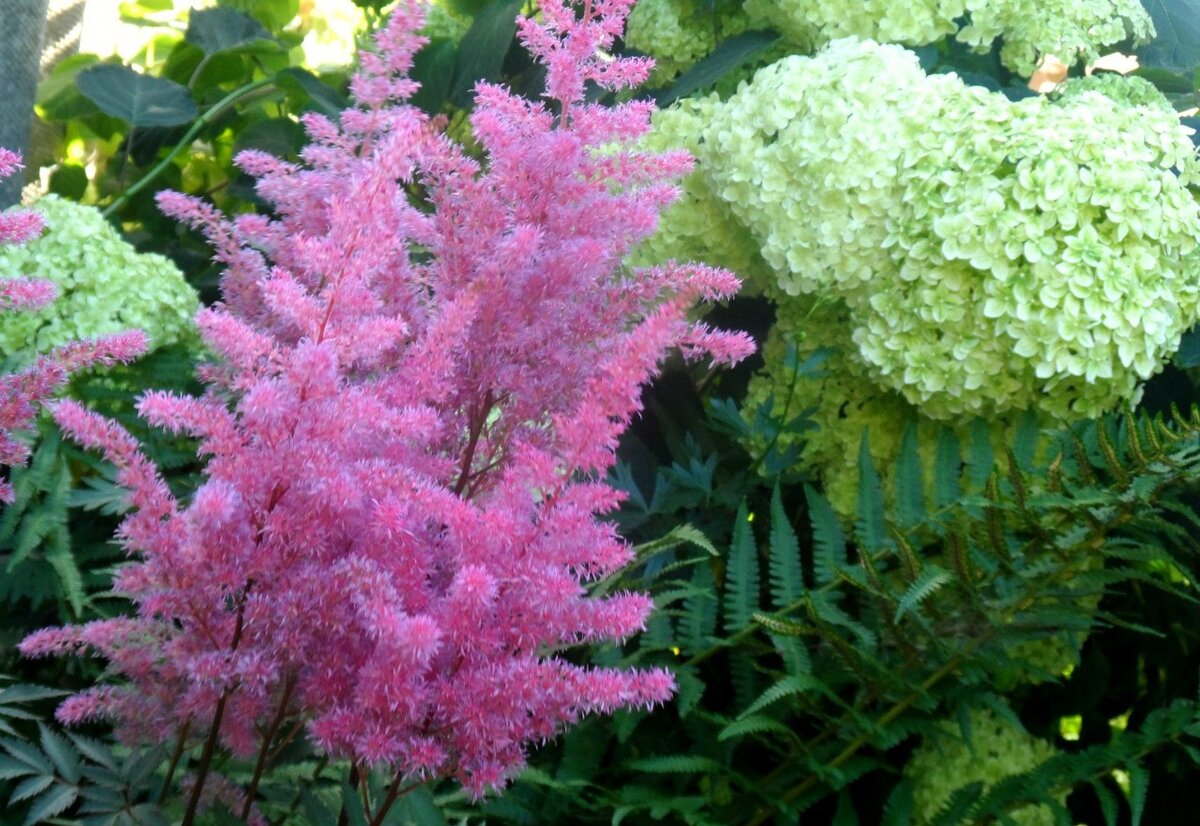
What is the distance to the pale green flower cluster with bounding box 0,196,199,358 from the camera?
33.3 inches

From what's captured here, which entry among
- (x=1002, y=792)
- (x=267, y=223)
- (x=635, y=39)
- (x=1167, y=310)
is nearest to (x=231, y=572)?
(x=267, y=223)

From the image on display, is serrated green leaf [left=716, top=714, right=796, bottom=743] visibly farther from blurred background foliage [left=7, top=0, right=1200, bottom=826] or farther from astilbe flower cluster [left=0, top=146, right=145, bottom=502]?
astilbe flower cluster [left=0, top=146, right=145, bottom=502]

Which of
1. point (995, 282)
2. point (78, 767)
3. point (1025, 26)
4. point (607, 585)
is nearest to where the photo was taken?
point (78, 767)

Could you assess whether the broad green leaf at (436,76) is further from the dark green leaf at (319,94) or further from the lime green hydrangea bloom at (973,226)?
the lime green hydrangea bloom at (973,226)

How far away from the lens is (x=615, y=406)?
0.42 m

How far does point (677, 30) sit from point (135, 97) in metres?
0.51

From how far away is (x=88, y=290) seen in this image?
866 mm

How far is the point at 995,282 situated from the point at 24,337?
2.18 ft

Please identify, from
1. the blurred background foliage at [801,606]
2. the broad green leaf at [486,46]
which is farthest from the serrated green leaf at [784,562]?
the broad green leaf at [486,46]

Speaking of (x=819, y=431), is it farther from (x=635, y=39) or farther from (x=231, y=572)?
(x=231, y=572)

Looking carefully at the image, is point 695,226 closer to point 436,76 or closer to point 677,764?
point 436,76

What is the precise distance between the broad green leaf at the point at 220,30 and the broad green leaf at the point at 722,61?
46 cm

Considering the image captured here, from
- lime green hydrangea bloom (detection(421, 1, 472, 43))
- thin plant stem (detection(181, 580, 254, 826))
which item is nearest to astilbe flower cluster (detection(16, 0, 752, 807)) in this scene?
thin plant stem (detection(181, 580, 254, 826))

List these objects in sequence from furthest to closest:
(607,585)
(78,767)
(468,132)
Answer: (468,132) → (607,585) → (78,767)
